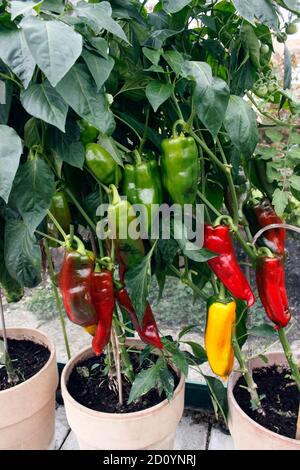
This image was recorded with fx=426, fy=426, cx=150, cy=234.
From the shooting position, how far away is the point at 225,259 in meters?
0.82

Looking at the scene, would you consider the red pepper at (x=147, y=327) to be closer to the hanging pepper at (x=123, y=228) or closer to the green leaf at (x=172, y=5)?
the hanging pepper at (x=123, y=228)

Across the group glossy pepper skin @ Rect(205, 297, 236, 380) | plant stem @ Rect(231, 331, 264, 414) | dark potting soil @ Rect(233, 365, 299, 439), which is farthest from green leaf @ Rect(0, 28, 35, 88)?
dark potting soil @ Rect(233, 365, 299, 439)

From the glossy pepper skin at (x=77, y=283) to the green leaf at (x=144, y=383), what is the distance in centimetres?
21

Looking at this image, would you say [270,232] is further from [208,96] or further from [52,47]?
[52,47]

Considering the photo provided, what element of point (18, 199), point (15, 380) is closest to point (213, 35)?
point (18, 199)

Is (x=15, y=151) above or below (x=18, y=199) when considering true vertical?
above

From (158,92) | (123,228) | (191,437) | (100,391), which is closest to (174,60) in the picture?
(158,92)

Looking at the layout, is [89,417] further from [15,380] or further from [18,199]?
[18,199]

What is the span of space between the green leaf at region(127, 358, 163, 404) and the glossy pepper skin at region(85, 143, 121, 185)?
44cm

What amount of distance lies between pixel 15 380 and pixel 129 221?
0.58 m

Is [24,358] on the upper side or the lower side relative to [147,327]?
lower

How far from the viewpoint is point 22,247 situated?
711mm

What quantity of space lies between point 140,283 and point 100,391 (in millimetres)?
418
